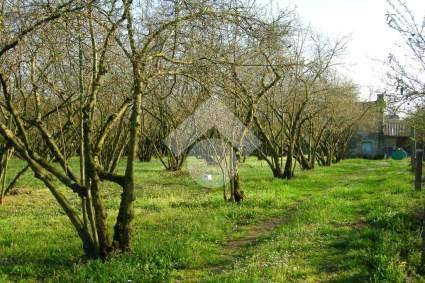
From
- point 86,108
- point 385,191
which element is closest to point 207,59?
point 86,108

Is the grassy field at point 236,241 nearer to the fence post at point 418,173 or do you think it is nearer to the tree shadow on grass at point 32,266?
the tree shadow on grass at point 32,266

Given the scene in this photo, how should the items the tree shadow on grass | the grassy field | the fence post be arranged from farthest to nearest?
the fence post → the tree shadow on grass → the grassy field

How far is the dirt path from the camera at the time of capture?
22.6 feet

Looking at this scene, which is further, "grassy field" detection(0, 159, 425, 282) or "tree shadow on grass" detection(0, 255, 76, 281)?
"tree shadow on grass" detection(0, 255, 76, 281)

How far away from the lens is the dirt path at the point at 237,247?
6.90m

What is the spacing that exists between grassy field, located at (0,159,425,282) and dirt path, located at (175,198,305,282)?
16mm

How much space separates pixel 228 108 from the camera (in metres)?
16.8

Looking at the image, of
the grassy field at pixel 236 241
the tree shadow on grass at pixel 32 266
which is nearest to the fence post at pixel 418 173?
the grassy field at pixel 236 241

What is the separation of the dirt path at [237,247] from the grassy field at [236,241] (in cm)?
2

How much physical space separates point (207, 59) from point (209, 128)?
1108 cm

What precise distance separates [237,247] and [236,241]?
52 cm

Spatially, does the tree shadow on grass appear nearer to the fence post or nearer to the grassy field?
the grassy field

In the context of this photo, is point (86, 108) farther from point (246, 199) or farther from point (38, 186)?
point (38, 186)

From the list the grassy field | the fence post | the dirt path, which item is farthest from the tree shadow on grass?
the fence post
